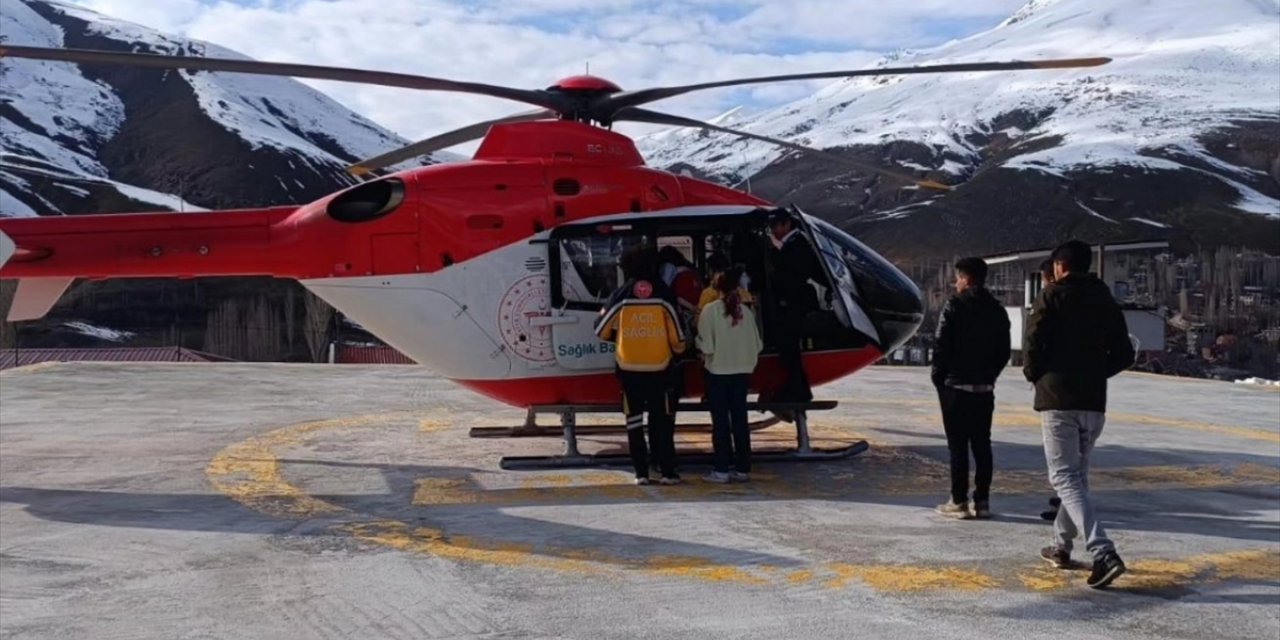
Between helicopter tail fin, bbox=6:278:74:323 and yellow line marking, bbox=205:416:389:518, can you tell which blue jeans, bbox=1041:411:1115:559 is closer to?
yellow line marking, bbox=205:416:389:518

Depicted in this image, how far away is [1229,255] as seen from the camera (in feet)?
288

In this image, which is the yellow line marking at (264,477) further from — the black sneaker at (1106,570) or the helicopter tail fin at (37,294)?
the black sneaker at (1106,570)

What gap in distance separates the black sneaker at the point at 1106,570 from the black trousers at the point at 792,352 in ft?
12.7

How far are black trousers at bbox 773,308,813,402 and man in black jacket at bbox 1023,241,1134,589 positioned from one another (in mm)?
3432

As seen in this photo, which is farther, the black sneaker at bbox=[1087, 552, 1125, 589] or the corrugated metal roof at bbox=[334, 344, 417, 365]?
the corrugated metal roof at bbox=[334, 344, 417, 365]

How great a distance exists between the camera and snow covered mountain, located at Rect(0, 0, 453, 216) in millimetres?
96744

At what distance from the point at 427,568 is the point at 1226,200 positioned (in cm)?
12142

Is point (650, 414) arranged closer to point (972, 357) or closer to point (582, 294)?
point (582, 294)

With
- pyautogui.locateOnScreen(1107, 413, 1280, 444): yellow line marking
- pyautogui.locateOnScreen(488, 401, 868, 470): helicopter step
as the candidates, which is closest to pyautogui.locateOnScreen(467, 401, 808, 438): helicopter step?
pyautogui.locateOnScreen(488, 401, 868, 470): helicopter step

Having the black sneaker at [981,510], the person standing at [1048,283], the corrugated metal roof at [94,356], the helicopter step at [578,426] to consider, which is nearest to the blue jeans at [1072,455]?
the person standing at [1048,283]

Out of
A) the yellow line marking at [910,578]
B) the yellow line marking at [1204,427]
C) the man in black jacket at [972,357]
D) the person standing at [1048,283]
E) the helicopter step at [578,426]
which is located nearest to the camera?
the yellow line marking at [910,578]

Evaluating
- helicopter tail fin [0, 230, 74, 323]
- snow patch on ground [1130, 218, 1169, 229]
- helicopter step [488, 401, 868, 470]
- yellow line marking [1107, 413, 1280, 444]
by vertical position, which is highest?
snow patch on ground [1130, 218, 1169, 229]

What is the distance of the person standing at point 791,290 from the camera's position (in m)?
9.16

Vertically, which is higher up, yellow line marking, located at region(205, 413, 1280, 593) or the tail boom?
the tail boom
